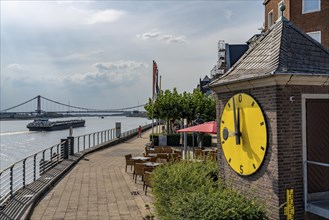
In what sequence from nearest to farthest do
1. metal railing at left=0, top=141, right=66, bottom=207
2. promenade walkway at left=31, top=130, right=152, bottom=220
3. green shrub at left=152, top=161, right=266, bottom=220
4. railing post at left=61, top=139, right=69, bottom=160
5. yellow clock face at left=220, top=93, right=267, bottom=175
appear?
green shrub at left=152, top=161, right=266, bottom=220 < yellow clock face at left=220, top=93, right=267, bottom=175 < promenade walkway at left=31, top=130, right=152, bottom=220 < metal railing at left=0, top=141, right=66, bottom=207 < railing post at left=61, top=139, right=69, bottom=160

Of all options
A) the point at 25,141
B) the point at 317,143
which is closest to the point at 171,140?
the point at 317,143

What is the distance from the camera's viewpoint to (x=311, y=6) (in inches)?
886

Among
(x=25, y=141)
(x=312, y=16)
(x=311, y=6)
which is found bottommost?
(x=25, y=141)

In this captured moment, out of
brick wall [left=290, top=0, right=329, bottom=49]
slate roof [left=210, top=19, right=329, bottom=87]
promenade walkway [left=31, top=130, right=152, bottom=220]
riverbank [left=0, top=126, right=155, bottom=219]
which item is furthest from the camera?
brick wall [left=290, top=0, right=329, bottom=49]

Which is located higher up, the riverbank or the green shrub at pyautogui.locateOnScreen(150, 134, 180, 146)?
the green shrub at pyautogui.locateOnScreen(150, 134, 180, 146)

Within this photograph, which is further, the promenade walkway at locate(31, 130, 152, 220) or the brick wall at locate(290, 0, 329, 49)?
the brick wall at locate(290, 0, 329, 49)

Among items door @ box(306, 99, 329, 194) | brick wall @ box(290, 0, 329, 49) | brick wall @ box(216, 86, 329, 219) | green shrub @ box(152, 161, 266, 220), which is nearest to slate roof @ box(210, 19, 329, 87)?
brick wall @ box(216, 86, 329, 219)

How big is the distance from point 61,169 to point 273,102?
11449mm

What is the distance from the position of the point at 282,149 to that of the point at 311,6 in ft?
61.7

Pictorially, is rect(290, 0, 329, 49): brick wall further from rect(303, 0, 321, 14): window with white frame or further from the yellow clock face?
the yellow clock face

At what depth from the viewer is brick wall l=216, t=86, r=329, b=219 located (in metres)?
6.48

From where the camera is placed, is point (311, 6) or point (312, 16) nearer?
point (312, 16)

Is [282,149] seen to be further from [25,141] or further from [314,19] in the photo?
[25,141]

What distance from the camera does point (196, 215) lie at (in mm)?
5809
